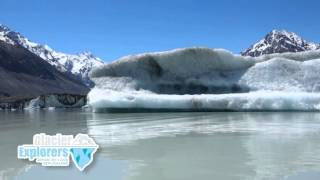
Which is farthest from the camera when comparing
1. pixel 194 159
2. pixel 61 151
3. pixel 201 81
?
pixel 201 81

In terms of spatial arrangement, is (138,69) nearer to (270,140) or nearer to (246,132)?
(246,132)

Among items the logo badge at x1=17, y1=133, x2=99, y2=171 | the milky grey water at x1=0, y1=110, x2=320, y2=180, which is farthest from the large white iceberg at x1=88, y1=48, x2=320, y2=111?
the logo badge at x1=17, y1=133, x2=99, y2=171

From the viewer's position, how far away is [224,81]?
2488 cm

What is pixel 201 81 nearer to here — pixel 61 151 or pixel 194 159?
pixel 194 159

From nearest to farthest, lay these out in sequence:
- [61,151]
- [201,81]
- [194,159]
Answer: [61,151], [194,159], [201,81]

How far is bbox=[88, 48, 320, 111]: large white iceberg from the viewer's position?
22234 mm

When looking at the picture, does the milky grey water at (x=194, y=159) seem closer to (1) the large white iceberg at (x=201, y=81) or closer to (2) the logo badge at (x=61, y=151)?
(2) the logo badge at (x=61, y=151)

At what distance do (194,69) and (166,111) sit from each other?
11.1 ft

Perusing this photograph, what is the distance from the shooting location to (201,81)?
2522 centimetres

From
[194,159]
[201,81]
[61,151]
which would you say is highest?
[201,81]

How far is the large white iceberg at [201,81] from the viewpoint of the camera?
22.2 m

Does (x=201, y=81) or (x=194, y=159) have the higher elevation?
(x=201, y=81)

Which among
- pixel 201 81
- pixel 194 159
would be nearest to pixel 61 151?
pixel 194 159

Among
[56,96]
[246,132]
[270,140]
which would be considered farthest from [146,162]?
[56,96]
